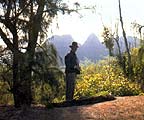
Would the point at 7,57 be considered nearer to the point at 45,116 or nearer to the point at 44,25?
the point at 44,25

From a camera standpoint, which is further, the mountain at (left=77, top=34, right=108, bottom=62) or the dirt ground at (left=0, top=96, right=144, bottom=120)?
the mountain at (left=77, top=34, right=108, bottom=62)

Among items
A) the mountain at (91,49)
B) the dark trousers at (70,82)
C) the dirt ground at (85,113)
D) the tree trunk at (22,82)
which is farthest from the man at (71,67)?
the mountain at (91,49)

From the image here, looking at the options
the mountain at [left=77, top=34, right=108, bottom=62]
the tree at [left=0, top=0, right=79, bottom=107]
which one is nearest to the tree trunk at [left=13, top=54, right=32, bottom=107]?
the tree at [left=0, top=0, right=79, bottom=107]

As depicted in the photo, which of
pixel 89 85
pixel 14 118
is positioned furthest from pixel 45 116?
pixel 89 85

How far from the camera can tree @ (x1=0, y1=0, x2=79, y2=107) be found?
12445 millimetres

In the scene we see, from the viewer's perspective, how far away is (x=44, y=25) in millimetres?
13367

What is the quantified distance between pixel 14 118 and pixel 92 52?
132 metres

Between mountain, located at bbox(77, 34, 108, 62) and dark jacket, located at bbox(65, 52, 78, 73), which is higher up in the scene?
mountain, located at bbox(77, 34, 108, 62)

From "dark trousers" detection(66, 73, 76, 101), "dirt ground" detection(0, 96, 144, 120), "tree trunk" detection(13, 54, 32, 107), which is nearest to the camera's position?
"dirt ground" detection(0, 96, 144, 120)

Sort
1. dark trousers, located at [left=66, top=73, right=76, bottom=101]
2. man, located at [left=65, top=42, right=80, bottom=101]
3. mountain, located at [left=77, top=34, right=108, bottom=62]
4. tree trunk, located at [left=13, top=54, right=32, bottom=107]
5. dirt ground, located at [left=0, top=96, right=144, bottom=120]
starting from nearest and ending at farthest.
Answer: dirt ground, located at [left=0, top=96, right=144, bottom=120]
tree trunk, located at [left=13, top=54, right=32, bottom=107]
man, located at [left=65, top=42, right=80, bottom=101]
dark trousers, located at [left=66, top=73, right=76, bottom=101]
mountain, located at [left=77, top=34, right=108, bottom=62]

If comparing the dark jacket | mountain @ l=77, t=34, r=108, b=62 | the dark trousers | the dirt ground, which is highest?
mountain @ l=77, t=34, r=108, b=62

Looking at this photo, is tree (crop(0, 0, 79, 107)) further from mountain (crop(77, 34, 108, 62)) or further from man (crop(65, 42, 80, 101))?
mountain (crop(77, 34, 108, 62))

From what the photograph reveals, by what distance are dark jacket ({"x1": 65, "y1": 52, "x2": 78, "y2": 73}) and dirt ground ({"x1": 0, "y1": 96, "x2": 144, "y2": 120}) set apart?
216 centimetres

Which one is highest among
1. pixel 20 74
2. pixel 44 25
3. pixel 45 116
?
pixel 44 25
